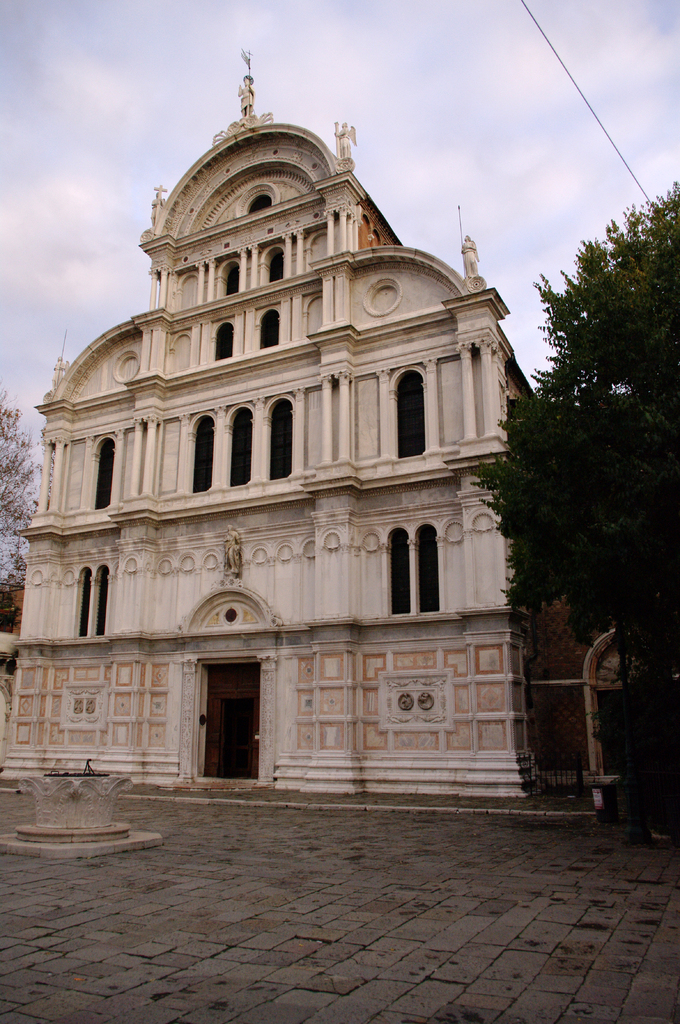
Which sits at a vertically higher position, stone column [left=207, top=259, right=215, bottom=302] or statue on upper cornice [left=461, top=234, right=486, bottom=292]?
stone column [left=207, top=259, right=215, bottom=302]

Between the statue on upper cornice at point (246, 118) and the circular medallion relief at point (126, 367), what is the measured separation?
8.75 metres

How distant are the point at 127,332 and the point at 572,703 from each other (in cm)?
2104

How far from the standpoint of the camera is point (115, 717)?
83.0 feet

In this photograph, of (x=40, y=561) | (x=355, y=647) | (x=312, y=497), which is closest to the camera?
(x=355, y=647)

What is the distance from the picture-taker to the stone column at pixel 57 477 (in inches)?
1174

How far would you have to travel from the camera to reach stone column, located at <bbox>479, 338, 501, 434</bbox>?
72.8 ft

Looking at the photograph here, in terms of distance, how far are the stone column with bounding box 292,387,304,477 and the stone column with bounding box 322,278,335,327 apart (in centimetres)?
239

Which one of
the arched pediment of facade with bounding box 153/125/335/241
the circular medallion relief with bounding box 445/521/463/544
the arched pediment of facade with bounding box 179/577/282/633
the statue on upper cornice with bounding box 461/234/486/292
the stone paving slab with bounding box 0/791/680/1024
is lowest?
the stone paving slab with bounding box 0/791/680/1024

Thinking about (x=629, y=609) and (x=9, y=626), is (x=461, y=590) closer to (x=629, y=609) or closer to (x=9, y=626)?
(x=629, y=609)

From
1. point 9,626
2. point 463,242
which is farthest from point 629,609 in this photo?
point 9,626

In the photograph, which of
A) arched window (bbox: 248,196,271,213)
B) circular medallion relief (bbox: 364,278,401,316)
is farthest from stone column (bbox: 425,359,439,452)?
arched window (bbox: 248,196,271,213)

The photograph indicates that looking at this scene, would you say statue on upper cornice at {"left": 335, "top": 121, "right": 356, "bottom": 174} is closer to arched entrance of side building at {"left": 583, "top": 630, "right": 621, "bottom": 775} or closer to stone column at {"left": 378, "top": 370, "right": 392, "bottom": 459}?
stone column at {"left": 378, "top": 370, "right": 392, "bottom": 459}

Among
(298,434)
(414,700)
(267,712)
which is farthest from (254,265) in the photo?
(414,700)

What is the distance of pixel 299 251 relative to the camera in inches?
1078
